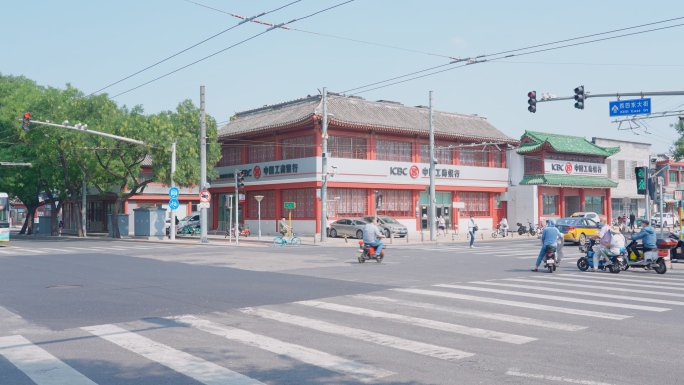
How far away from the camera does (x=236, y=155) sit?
53.5m

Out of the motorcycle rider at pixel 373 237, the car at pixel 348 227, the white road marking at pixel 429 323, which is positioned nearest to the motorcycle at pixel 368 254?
the motorcycle rider at pixel 373 237

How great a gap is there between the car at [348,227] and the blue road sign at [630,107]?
67.9 feet

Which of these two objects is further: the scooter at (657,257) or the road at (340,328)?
the scooter at (657,257)

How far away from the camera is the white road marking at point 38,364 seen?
6905 millimetres

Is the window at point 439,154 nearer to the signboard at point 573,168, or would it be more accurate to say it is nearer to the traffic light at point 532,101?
the signboard at point 573,168

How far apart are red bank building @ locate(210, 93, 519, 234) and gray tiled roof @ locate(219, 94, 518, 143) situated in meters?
0.10

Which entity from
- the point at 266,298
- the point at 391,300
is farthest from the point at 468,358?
the point at 266,298

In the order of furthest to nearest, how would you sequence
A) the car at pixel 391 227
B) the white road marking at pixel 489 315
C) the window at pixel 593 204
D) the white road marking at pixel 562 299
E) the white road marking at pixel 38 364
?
the window at pixel 593 204 → the car at pixel 391 227 → the white road marking at pixel 562 299 → the white road marking at pixel 489 315 → the white road marking at pixel 38 364

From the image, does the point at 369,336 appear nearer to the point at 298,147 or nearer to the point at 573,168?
the point at 298,147

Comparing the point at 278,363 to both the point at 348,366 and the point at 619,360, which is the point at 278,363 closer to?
the point at 348,366

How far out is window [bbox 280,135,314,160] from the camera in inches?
1809

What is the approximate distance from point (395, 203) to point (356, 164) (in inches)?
199

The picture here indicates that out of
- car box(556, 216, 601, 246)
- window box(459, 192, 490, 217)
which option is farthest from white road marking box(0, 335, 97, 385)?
window box(459, 192, 490, 217)

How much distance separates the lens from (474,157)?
55.0 metres
